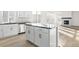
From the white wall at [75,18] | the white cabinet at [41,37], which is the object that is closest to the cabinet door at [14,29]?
the white cabinet at [41,37]

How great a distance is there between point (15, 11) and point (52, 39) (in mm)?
611

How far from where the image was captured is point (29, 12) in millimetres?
1711

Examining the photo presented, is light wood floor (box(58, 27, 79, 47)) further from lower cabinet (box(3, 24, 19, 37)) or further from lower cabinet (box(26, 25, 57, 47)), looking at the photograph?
lower cabinet (box(3, 24, 19, 37))

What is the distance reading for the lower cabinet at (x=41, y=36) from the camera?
168 cm

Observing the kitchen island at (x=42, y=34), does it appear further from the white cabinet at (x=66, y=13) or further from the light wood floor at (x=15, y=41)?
the white cabinet at (x=66, y=13)

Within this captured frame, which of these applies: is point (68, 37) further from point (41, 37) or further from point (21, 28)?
point (21, 28)

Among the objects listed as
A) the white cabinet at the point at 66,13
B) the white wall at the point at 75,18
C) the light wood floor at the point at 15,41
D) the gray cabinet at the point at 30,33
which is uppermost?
the white cabinet at the point at 66,13

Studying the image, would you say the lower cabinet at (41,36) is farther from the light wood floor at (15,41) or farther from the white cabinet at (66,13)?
the white cabinet at (66,13)

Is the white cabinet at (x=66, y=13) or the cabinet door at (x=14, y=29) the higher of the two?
the white cabinet at (x=66, y=13)
